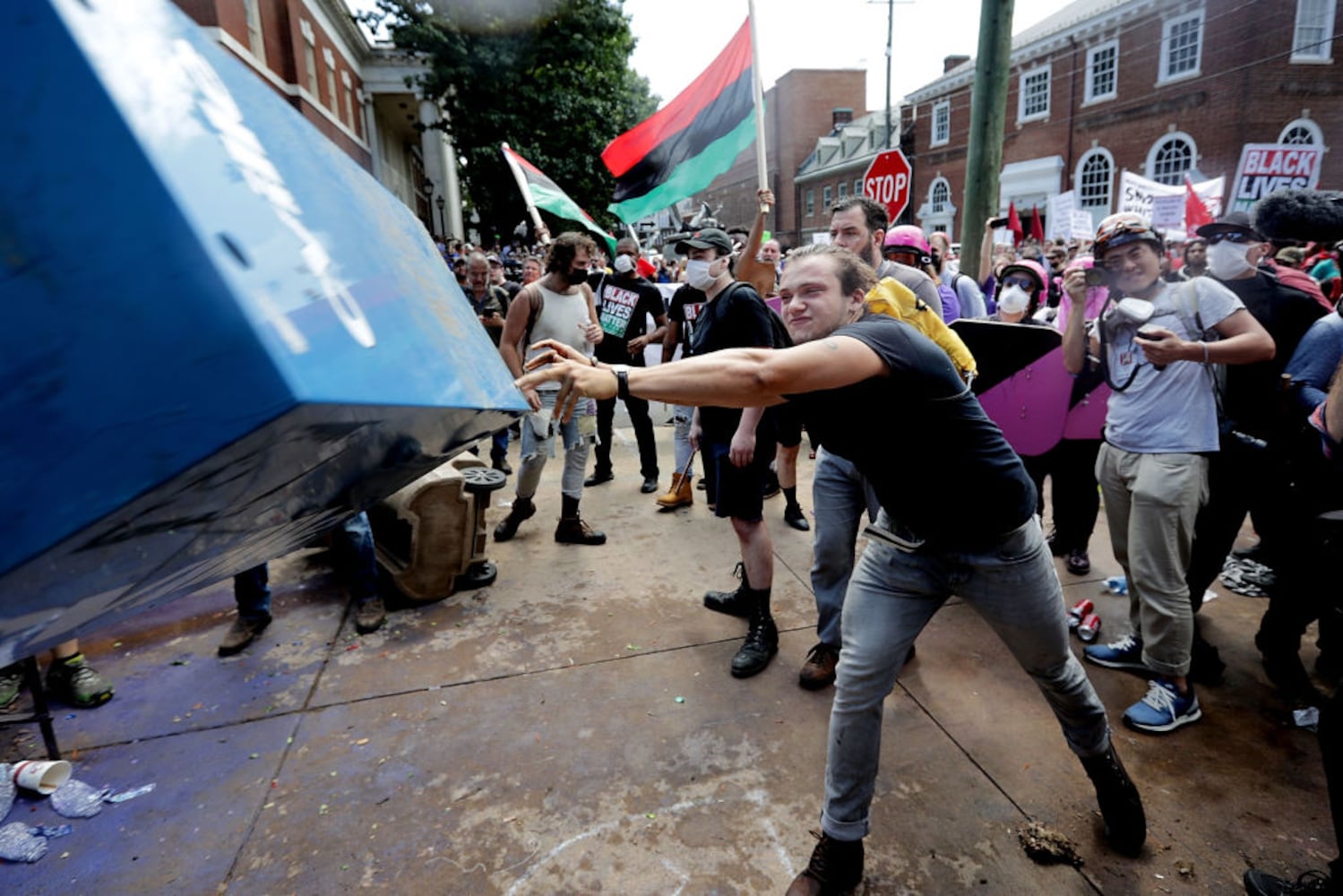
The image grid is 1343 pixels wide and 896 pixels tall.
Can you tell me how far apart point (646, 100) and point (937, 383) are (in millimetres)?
42473

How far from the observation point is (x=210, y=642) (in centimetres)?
365

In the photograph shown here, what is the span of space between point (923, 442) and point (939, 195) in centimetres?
3379

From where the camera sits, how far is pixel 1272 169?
331 inches

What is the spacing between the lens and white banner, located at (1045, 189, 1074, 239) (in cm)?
1094

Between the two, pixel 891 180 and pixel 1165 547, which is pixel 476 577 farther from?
pixel 891 180

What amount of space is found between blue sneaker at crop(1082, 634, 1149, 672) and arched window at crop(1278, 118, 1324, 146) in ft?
78.0

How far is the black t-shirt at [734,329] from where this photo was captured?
141 inches

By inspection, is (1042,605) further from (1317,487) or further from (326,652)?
(326,652)

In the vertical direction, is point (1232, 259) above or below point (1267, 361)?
above

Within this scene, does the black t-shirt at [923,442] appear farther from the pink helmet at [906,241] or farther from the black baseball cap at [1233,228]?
the black baseball cap at [1233,228]

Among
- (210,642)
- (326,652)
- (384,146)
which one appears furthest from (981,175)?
(384,146)

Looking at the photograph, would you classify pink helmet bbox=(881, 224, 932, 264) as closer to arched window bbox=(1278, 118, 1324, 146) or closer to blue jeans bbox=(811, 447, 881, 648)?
blue jeans bbox=(811, 447, 881, 648)

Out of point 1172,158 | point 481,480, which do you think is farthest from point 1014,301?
point 1172,158

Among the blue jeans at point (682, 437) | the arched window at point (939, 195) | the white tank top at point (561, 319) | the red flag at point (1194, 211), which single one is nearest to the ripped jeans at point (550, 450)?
the white tank top at point (561, 319)
